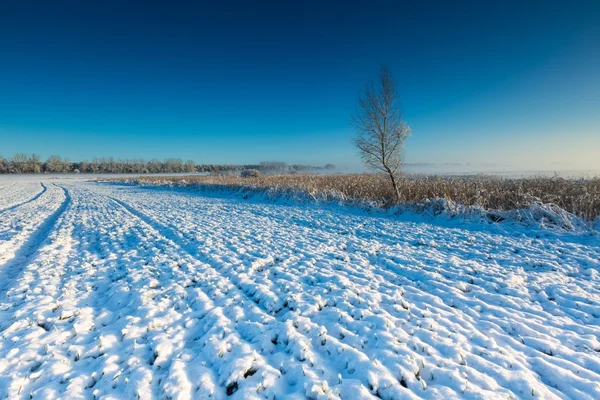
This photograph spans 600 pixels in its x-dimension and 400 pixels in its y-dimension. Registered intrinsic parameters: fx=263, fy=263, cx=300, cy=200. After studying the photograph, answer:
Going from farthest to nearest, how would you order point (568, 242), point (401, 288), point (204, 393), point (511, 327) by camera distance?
point (568, 242), point (401, 288), point (511, 327), point (204, 393)

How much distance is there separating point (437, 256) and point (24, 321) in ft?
29.0

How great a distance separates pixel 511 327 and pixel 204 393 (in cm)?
444

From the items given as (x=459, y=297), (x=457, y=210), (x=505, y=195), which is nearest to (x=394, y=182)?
(x=457, y=210)

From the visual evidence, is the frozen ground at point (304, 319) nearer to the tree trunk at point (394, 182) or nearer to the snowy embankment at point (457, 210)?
the snowy embankment at point (457, 210)

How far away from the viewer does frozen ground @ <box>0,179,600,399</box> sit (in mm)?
3023

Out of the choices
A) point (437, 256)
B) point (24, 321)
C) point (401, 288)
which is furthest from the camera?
point (437, 256)

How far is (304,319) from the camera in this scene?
14.0 ft

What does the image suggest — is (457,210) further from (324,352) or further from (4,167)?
(4,167)

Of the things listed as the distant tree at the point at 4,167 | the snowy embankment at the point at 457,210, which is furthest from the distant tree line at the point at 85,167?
the snowy embankment at the point at 457,210

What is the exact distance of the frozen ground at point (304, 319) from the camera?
119 inches

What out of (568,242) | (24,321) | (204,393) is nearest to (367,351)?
(204,393)

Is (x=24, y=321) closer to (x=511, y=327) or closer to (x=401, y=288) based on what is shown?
(x=401, y=288)

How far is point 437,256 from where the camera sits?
7242 millimetres

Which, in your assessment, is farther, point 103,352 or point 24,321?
point 24,321
